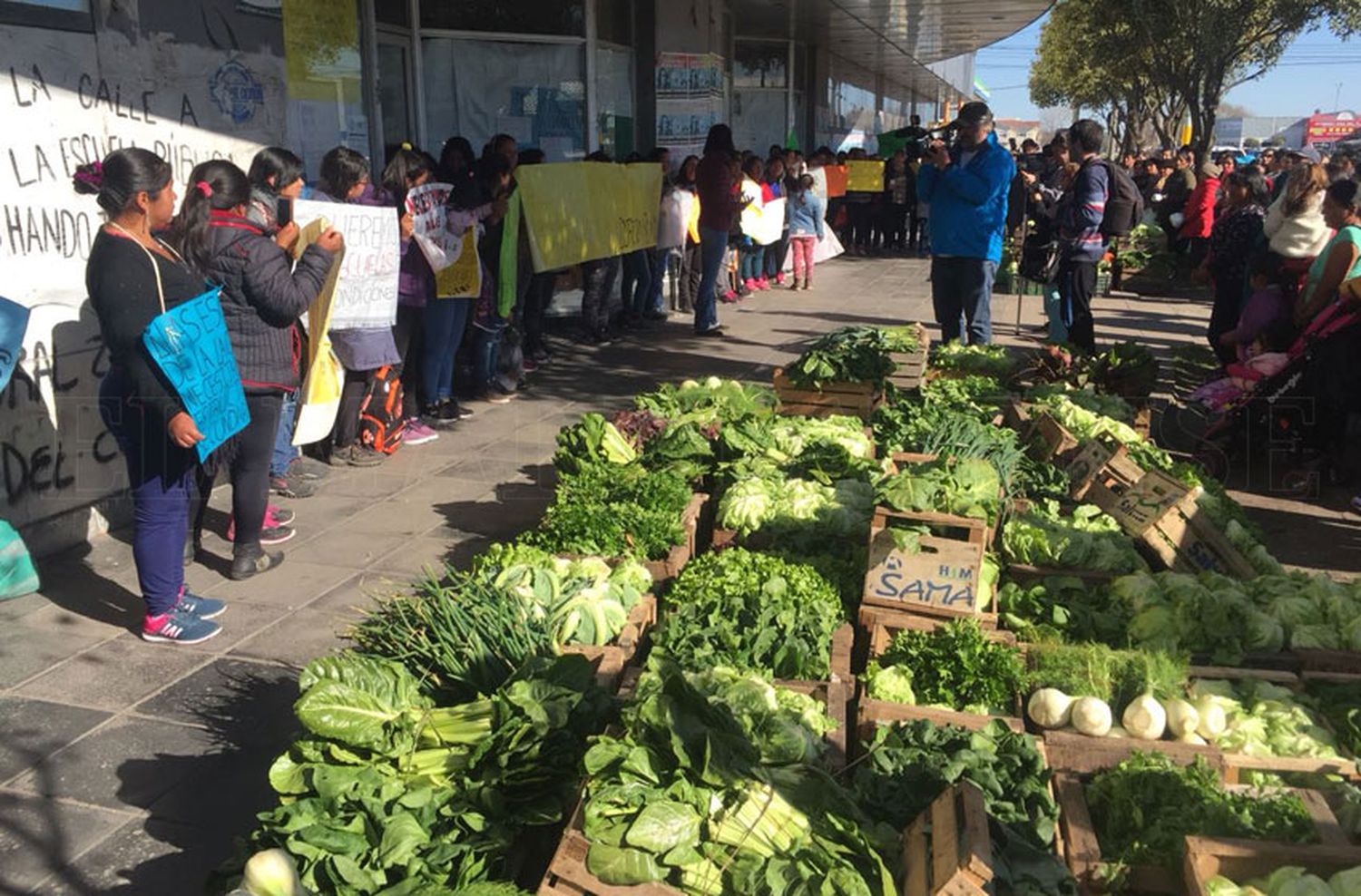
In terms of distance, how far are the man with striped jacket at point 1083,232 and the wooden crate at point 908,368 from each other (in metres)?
2.15

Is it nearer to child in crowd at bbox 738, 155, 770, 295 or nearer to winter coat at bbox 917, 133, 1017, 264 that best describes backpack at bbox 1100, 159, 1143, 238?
winter coat at bbox 917, 133, 1017, 264

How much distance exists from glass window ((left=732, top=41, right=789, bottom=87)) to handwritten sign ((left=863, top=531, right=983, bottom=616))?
1855cm

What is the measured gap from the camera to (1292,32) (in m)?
30.9

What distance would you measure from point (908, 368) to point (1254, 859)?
5546 mm

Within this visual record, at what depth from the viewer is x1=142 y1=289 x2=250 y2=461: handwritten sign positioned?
452 cm

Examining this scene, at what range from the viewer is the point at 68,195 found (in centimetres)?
588

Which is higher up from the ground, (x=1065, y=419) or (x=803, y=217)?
(x=803, y=217)

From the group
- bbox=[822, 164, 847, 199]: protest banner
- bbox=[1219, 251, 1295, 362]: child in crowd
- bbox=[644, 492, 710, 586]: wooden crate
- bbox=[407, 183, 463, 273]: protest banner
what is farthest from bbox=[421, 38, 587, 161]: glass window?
bbox=[822, 164, 847, 199]: protest banner

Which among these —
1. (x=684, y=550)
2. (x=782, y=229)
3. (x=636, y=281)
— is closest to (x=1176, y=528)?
(x=684, y=550)

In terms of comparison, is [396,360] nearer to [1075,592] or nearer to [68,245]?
[68,245]

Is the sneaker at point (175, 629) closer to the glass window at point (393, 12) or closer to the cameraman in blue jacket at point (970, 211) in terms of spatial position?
the cameraman in blue jacket at point (970, 211)

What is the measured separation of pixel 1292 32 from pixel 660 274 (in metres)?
26.4

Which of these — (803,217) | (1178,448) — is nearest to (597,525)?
(1178,448)

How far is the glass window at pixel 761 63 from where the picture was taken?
21.9 metres
